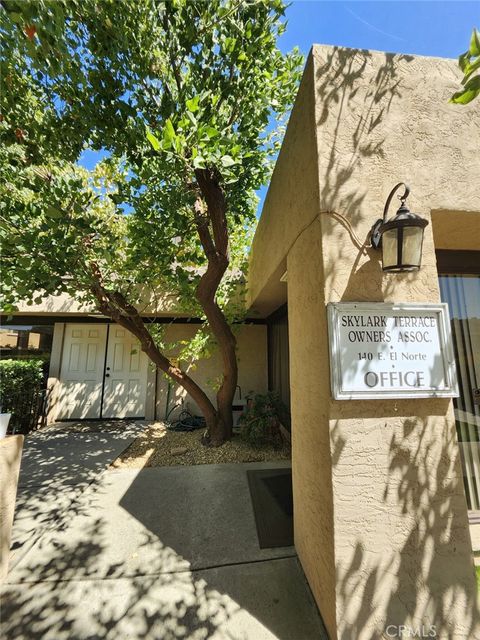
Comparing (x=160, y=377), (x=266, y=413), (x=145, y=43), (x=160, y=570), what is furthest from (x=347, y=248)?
(x=160, y=377)

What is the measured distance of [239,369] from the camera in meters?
7.02

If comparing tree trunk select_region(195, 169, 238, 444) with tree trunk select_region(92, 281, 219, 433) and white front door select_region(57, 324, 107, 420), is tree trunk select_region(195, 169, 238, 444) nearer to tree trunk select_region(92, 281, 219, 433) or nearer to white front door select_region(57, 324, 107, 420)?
tree trunk select_region(92, 281, 219, 433)

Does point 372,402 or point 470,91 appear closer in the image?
point 470,91

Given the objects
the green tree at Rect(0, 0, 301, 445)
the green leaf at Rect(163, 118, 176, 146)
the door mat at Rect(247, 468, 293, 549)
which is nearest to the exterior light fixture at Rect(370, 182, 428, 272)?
the green tree at Rect(0, 0, 301, 445)

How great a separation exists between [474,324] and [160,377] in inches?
252

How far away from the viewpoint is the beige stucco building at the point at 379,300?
1.63 metres

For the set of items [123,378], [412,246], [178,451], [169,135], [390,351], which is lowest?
[178,451]

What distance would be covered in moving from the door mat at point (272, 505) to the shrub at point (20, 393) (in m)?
5.50

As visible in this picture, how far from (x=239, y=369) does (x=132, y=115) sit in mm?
5555

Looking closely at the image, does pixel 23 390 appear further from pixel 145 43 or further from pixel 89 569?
pixel 145 43

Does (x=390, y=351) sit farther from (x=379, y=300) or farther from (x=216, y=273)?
(x=216, y=273)

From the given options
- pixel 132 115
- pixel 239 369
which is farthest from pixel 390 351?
pixel 239 369

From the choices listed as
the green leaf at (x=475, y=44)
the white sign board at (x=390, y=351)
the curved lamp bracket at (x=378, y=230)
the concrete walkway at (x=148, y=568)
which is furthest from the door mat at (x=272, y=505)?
the green leaf at (x=475, y=44)

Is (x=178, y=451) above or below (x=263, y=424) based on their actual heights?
below
